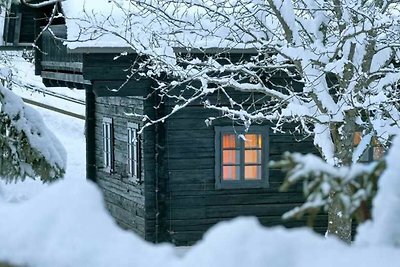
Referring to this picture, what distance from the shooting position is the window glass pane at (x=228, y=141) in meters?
13.5

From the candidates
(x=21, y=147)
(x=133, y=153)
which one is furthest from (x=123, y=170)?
(x=21, y=147)

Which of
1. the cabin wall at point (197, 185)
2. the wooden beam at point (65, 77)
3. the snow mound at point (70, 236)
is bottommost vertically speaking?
the cabin wall at point (197, 185)

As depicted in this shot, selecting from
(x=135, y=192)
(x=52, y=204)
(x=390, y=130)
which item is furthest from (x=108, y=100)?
(x=52, y=204)

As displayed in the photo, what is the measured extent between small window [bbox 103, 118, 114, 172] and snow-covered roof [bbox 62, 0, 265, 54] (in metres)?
3.31

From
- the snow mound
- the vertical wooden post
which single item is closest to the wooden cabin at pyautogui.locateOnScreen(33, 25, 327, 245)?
the vertical wooden post

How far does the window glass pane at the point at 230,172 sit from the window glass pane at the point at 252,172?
16 cm

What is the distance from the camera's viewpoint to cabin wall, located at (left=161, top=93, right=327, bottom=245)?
13312mm

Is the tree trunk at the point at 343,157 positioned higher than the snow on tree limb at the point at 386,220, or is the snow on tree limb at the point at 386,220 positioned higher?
the snow on tree limb at the point at 386,220

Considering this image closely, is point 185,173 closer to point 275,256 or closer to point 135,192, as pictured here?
point 135,192

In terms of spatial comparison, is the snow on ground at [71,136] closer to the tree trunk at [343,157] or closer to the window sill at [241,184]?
the window sill at [241,184]

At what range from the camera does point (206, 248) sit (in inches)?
56.0

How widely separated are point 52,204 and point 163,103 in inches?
455

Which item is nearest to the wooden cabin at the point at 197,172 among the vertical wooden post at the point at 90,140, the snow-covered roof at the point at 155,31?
the snow-covered roof at the point at 155,31

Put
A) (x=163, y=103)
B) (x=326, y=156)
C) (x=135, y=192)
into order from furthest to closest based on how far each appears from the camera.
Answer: (x=135, y=192) → (x=163, y=103) → (x=326, y=156)
